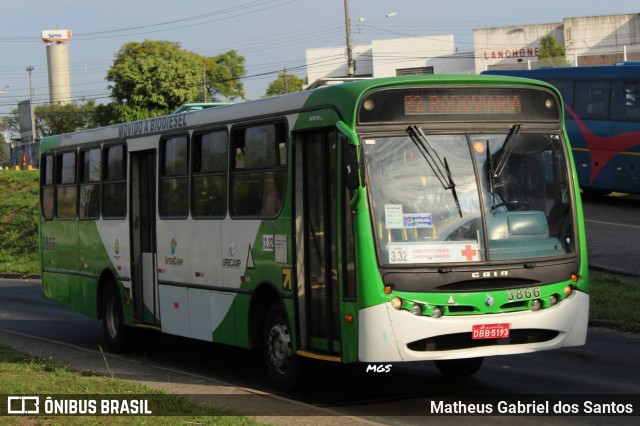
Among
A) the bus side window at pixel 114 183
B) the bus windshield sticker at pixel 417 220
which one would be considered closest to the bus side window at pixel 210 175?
the bus side window at pixel 114 183

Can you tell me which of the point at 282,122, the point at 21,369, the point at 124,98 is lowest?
the point at 21,369

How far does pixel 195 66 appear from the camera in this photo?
82062mm

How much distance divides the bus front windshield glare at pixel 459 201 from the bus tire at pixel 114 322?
717cm

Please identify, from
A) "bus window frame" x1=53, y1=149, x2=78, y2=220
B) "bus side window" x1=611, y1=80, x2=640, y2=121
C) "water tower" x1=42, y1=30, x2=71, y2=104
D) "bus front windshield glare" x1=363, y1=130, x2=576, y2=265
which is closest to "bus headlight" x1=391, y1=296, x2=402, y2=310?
"bus front windshield glare" x1=363, y1=130, x2=576, y2=265

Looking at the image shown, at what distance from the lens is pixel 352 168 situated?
33.6ft

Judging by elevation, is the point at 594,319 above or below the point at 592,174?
below

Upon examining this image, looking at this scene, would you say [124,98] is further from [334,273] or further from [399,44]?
[334,273]

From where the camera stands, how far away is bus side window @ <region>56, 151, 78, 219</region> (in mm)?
18391

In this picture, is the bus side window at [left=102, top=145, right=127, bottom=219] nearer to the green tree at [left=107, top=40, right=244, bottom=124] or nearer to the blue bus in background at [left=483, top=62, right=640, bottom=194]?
the blue bus in background at [left=483, top=62, right=640, bottom=194]

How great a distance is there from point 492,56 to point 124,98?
27.9 m

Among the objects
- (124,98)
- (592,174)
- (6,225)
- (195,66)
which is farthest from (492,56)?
(592,174)

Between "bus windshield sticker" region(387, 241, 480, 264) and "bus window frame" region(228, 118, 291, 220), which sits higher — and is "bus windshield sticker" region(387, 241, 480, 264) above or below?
below

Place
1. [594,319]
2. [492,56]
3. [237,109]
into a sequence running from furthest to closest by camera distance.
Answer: [492,56]
[594,319]
[237,109]

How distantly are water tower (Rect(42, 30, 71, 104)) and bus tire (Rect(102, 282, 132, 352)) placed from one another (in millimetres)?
165188
